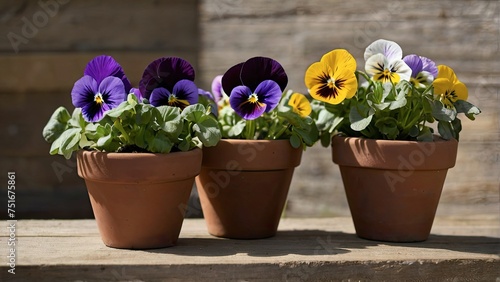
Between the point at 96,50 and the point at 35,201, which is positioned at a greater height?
the point at 96,50

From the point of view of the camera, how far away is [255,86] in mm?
1741

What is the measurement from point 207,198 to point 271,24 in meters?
0.94

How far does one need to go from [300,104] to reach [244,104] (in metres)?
0.18

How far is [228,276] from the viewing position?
61.1 inches

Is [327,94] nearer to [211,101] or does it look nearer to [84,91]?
[211,101]

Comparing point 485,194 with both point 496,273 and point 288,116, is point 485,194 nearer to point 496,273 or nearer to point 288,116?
point 496,273

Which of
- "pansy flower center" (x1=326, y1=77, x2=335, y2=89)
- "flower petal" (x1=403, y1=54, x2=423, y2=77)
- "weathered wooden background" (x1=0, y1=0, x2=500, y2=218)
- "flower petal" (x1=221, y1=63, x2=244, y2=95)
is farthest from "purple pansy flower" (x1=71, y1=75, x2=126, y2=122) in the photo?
"weathered wooden background" (x1=0, y1=0, x2=500, y2=218)

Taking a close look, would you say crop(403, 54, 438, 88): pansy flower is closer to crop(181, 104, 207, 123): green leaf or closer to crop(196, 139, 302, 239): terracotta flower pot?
crop(196, 139, 302, 239): terracotta flower pot

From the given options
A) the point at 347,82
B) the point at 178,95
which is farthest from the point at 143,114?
the point at 347,82

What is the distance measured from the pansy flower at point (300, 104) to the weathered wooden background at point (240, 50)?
75cm

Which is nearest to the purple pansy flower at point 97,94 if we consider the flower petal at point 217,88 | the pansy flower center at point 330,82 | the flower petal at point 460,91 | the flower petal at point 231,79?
the flower petal at point 231,79

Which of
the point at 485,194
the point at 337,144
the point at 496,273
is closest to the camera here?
the point at 496,273

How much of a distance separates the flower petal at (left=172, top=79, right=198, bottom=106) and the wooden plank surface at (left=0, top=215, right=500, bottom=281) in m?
0.36

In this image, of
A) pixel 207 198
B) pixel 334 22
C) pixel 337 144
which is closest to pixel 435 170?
pixel 337 144
